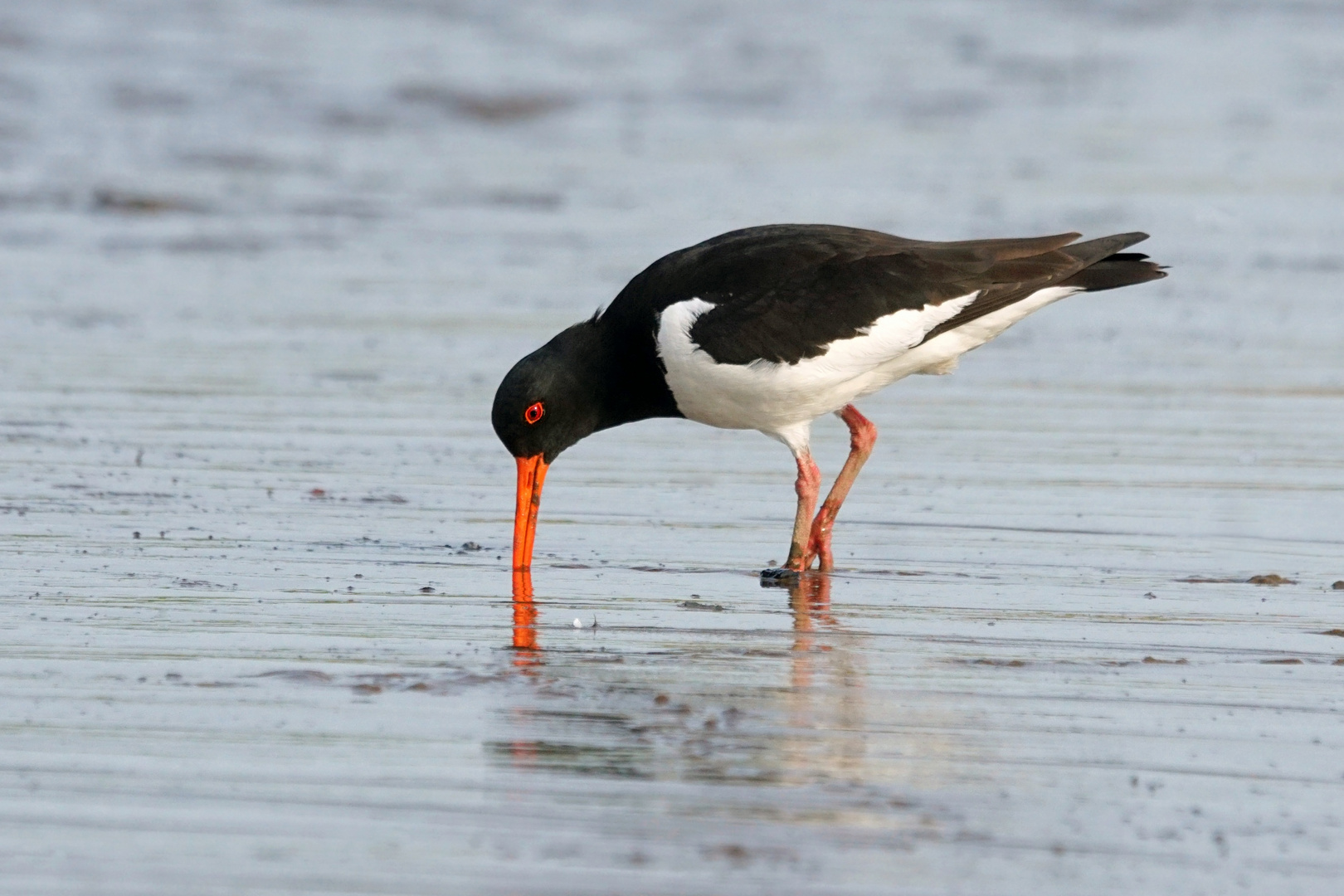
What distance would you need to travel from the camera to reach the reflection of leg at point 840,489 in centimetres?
664

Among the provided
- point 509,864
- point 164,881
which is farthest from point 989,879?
point 164,881

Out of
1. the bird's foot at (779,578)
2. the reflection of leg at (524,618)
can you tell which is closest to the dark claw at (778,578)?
the bird's foot at (779,578)

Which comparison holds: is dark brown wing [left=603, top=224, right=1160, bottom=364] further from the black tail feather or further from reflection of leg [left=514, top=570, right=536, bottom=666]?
reflection of leg [left=514, top=570, right=536, bottom=666]

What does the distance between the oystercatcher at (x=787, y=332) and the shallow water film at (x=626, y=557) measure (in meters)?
0.40

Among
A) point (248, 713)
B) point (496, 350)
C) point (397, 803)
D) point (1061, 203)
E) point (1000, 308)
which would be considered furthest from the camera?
point (1061, 203)

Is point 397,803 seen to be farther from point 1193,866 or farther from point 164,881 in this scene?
point 1193,866

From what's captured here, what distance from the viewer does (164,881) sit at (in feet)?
11.8

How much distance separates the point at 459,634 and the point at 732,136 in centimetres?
1324

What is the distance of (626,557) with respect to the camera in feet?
21.4

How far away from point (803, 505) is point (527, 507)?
3.22 feet

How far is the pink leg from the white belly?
0.11 metres

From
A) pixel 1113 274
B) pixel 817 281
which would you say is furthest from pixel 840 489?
pixel 1113 274

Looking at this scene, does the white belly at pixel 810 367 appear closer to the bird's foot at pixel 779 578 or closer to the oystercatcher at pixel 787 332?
the oystercatcher at pixel 787 332

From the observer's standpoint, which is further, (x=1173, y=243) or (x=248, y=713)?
(x=1173, y=243)
